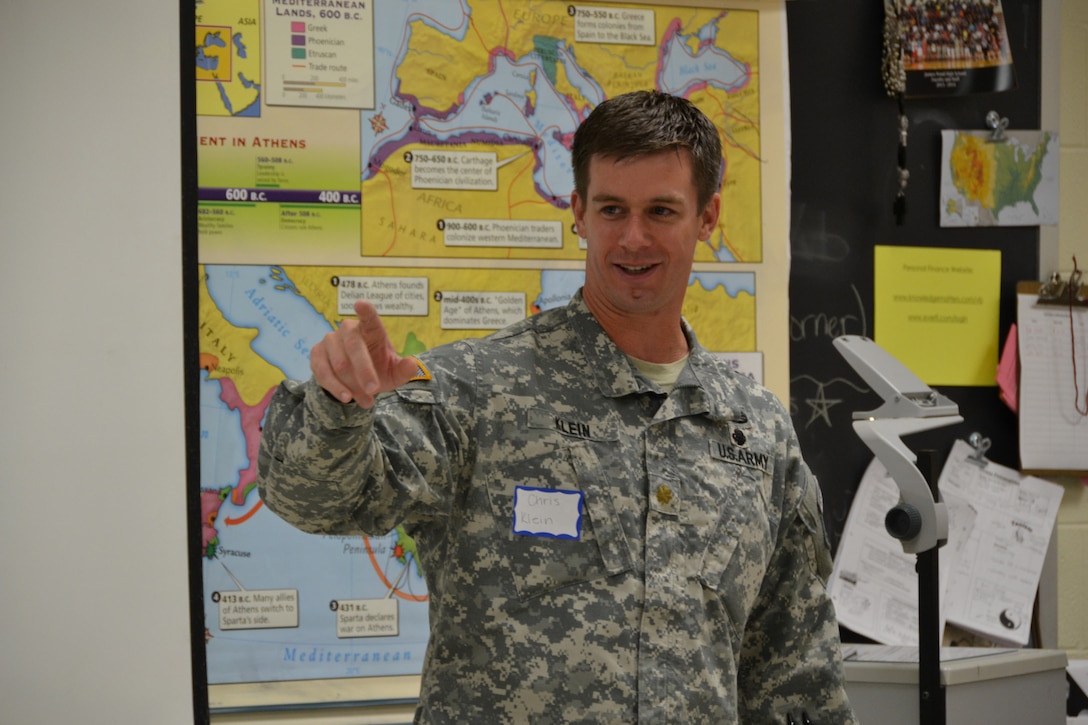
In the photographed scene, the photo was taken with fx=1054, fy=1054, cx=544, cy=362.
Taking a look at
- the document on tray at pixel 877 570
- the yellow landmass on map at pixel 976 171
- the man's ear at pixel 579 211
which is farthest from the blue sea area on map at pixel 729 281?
the man's ear at pixel 579 211

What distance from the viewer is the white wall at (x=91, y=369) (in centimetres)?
162

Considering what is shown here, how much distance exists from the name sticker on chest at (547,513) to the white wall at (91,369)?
2.28 ft

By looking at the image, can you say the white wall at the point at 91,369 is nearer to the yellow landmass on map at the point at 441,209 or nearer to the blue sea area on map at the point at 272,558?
the blue sea area on map at the point at 272,558

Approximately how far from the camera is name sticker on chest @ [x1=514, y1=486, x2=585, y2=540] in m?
1.30

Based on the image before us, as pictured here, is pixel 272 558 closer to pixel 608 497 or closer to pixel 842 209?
pixel 608 497

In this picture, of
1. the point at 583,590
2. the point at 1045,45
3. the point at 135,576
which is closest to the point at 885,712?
the point at 583,590

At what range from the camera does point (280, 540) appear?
1.92 m

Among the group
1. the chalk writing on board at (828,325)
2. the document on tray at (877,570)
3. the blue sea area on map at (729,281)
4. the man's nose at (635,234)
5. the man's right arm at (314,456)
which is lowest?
the document on tray at (877,570)

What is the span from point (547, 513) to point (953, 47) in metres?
1.64

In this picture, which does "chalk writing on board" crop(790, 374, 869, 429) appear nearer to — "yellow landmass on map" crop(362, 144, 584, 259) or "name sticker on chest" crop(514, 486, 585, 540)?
"yellow landmass on map" crop(362, 144, 584, 259)

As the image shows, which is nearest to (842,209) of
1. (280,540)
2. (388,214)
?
(388,214)

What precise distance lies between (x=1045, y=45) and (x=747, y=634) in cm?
166

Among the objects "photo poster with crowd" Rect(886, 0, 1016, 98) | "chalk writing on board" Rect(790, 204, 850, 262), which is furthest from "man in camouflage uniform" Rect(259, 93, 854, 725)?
"photo poster with crowd" Rect(886, 0, 1016, 98)

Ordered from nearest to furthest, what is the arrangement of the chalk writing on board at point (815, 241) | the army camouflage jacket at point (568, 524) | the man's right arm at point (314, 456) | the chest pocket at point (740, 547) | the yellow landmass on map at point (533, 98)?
the man's right arm at point (314, 456) → the army camouflage jacket at point (568, 524) → the chest pocket at point (740, 547) → the yellow landmass on map at point (533, 98) → the chalk writing on board at point (815, 241)
